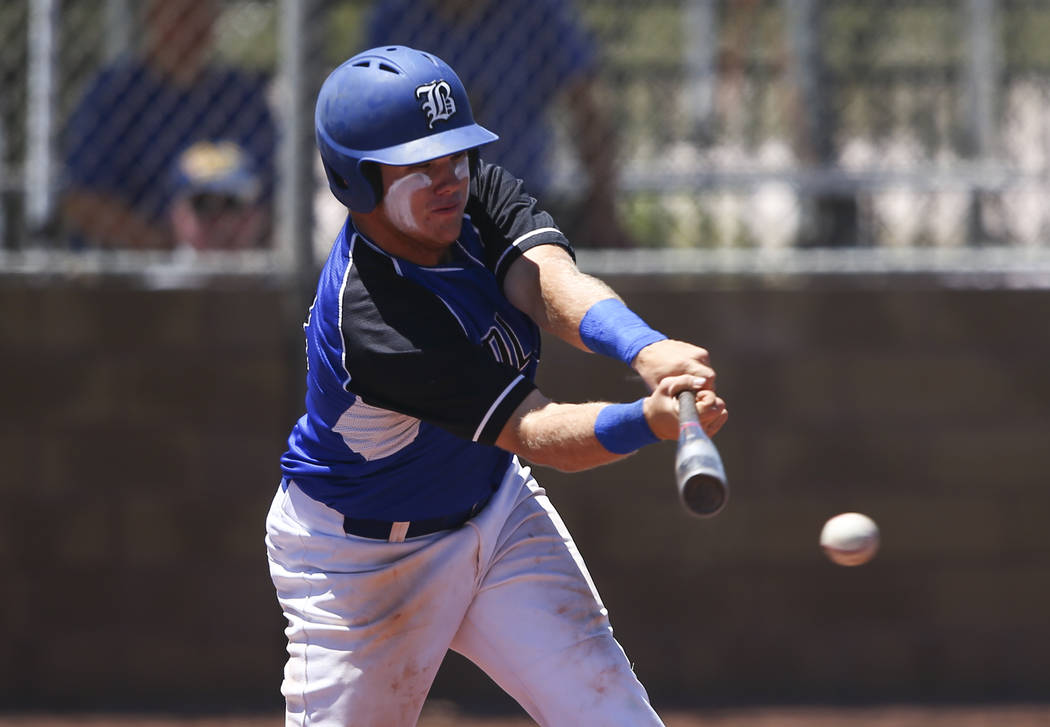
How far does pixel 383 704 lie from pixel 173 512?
2.59 metres

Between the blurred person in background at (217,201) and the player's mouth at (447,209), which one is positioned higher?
the player's mouth at (447,209)

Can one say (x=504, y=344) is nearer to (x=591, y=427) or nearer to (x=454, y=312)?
(x=454, y=312)

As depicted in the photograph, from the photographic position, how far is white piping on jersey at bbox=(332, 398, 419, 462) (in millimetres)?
3496

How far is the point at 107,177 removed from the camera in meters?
5.95

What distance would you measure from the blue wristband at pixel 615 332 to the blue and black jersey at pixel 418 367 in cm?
19

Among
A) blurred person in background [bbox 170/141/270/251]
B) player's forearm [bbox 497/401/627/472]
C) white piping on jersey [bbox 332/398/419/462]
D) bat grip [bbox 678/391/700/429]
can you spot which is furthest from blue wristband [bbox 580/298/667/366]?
blurred person in background [bbox 170/141/270/251]

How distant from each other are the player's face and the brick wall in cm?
257

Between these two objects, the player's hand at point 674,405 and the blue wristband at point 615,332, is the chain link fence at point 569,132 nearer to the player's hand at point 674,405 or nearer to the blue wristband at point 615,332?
the blue wristband at point 615,332

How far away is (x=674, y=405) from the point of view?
9.52 ft

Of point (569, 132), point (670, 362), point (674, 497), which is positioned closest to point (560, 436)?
point (670, 362)

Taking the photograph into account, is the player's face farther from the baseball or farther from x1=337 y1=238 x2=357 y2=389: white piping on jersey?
the baseball

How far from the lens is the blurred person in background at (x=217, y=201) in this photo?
593cm

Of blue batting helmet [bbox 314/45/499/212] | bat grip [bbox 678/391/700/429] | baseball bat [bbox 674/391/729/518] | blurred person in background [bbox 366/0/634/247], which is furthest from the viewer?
blurred person in background [bbox 366/0/634/247]

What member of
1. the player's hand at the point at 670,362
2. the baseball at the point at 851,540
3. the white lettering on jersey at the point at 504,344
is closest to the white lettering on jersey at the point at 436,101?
the white lettering on jersey at the point at 504,344
